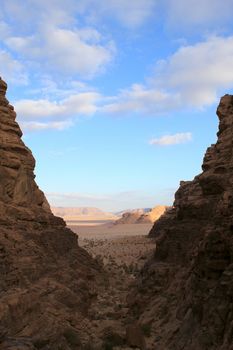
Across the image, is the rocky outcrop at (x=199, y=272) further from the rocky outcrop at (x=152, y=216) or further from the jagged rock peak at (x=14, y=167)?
the rocky outcrop at (x=152, y=216)

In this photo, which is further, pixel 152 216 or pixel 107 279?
pixel 152 216

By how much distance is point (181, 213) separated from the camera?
21766mm

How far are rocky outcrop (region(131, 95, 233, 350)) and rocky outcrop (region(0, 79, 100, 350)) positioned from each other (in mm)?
3089

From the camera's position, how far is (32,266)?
A: 18391 millimetres

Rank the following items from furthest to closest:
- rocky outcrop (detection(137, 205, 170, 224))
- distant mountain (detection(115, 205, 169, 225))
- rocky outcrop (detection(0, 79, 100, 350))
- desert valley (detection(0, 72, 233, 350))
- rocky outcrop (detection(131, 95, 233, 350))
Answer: distant mountain (detection(115, 205, 169, 225)), rocky outcrop (detection(137, 205, 170, 224)), rocky outcrop (detection(0, 79, 100, 350)), desert valley (detection(0, 72, 233, 350)), rocky outcrop (detection(131, 95, 233, 350))

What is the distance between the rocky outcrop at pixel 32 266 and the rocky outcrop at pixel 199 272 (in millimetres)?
3089

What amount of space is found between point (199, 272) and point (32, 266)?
7.71 m

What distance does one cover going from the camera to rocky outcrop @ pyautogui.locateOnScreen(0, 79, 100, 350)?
50.0 ft

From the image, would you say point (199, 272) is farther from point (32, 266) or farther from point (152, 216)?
point (152, 216)

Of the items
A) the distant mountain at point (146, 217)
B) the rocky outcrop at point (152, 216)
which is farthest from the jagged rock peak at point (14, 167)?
the distant mountain at point (146, 217)

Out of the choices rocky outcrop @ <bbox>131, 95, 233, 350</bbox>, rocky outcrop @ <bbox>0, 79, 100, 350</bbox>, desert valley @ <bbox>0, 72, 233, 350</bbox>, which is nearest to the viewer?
rocky outcrop @ <bbox>131, 95, 233, 350</bbox>

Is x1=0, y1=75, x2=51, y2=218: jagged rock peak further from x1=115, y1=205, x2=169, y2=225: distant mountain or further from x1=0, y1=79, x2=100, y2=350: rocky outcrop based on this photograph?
x1=115, y1=205, x2=169, y2=225: distant mountain

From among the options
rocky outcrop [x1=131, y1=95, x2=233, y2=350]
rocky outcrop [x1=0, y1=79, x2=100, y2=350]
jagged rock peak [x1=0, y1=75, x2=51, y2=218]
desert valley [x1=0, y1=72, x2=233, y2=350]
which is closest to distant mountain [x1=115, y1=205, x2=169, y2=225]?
desert valley [x1=0, y1=72, x2=233, y2=350]

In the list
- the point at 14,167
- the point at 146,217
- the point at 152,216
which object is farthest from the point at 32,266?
the point at 152,216
